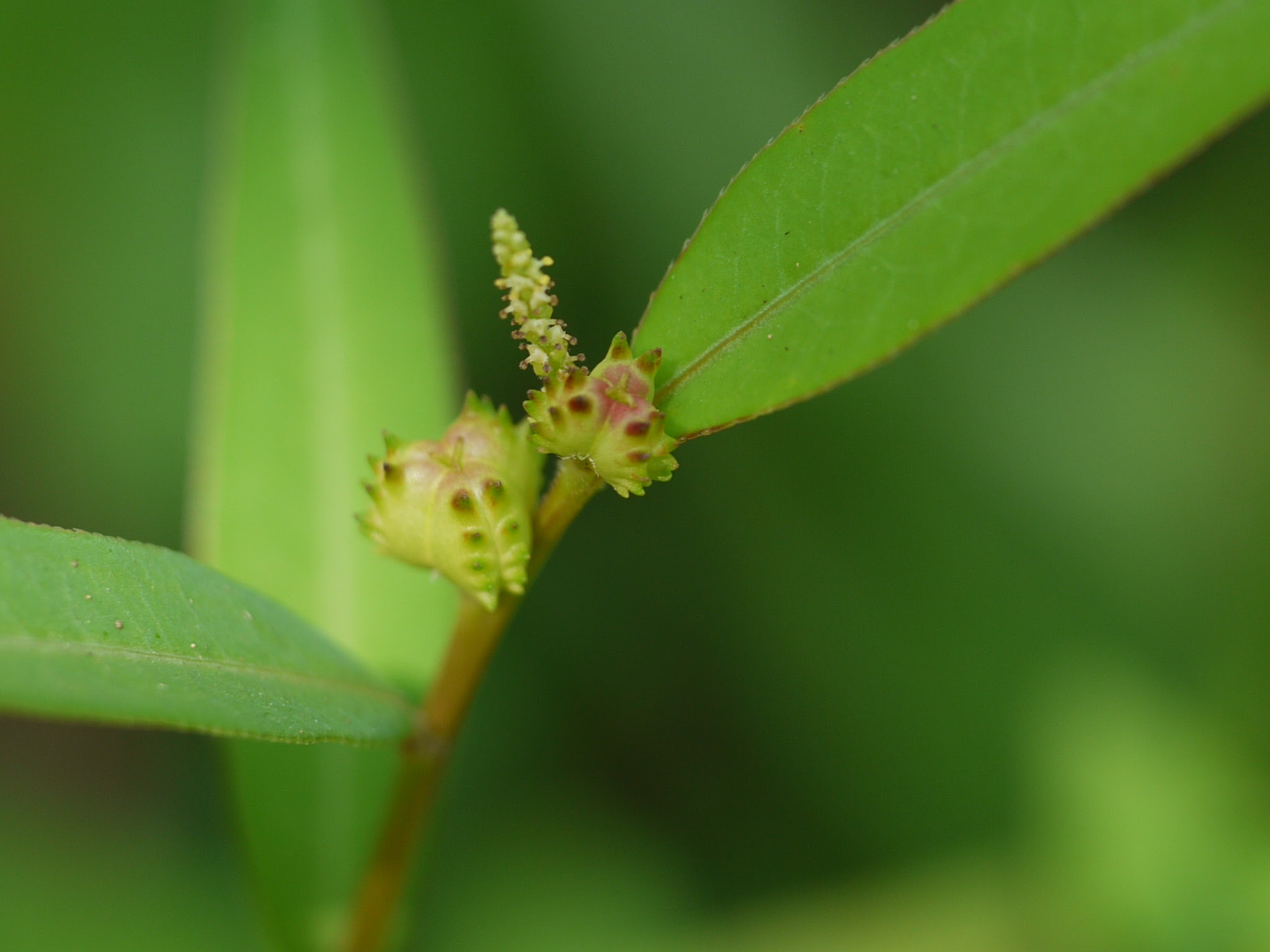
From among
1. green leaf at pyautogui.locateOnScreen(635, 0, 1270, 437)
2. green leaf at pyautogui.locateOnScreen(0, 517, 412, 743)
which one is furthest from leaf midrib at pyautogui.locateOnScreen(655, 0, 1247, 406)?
green leaf at pyautogui.locateOnScreen(0, 517, 412, 743)

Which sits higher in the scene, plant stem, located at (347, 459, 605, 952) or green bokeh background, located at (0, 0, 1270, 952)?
green bokeh background, located at (0, 0, 1270, 952)

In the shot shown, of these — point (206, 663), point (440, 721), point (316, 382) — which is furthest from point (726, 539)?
point (206, 663)

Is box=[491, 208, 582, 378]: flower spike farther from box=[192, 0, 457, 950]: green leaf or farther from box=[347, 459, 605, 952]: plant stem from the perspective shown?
box=[192, 0, 457, 950]: green leaf

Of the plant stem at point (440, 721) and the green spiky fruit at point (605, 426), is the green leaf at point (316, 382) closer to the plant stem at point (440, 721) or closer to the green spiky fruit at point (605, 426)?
the plant stem at point (440, 721)

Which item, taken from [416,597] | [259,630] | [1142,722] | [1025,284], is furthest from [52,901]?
[1025,284]

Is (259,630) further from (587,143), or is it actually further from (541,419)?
(587,143)
